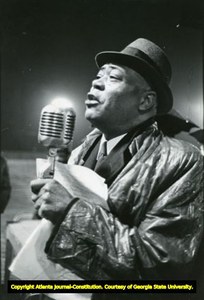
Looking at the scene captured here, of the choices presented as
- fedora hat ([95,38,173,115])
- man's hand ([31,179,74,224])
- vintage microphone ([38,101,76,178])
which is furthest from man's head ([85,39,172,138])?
man's hand ([31,179,74,224])

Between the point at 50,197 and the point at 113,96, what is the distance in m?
0.34

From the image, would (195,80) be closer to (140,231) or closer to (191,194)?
(191,194)

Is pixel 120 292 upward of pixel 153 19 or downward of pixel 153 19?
downward

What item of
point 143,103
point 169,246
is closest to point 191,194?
point 169,246

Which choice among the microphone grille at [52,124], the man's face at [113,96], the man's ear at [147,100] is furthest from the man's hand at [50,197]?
the man's ear at [147,100]

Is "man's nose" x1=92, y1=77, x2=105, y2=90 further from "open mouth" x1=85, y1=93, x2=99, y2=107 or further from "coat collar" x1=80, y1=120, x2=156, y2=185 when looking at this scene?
"coat collar" x1=80, y1=120, x2=156, y2=185

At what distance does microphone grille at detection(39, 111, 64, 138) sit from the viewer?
90 cm

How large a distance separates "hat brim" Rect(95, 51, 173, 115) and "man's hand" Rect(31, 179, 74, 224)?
0.41 m

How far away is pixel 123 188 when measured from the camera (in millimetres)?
979

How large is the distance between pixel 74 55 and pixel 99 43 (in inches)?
4.1

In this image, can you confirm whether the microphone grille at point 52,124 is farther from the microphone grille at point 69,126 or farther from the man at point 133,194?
the man at point 133,194

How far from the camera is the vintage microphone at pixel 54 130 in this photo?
2.97ft

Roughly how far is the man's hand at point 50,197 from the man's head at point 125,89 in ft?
0.76

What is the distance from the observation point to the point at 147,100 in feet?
3.50
